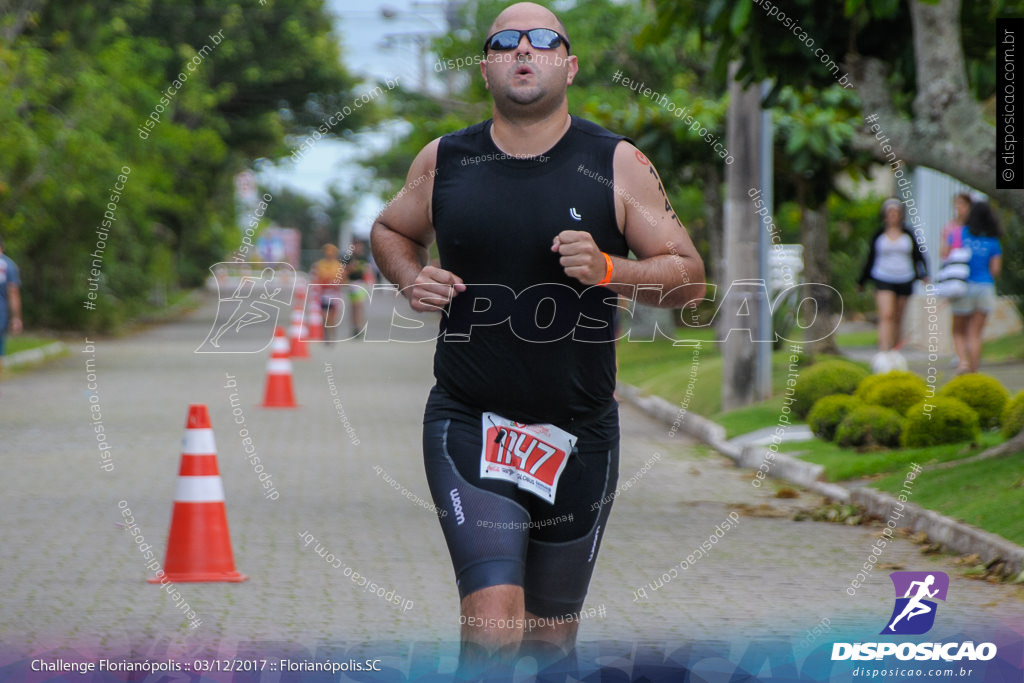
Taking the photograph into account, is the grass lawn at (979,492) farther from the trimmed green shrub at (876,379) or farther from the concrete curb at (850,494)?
the trimmed green shrub at (876,379)

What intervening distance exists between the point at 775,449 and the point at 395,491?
9.91 ft

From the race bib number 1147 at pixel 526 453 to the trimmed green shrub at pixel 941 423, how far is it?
610 cm

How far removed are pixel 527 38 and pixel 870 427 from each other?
6893 millimetres

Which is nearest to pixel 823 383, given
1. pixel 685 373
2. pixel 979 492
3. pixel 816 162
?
pixel 979 492

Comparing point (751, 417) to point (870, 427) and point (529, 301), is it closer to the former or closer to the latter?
point (870, 427)

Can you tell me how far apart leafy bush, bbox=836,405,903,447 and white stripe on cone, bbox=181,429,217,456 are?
501 centimetres

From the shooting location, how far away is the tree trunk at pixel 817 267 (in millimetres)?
17375

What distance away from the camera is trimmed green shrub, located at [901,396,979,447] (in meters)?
9.58

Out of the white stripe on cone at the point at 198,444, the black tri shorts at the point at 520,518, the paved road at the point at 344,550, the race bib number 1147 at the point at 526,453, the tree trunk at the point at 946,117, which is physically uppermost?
the tree trunk at the point at 946,117

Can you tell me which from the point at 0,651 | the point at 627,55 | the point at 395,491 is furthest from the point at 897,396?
the point at 627,55

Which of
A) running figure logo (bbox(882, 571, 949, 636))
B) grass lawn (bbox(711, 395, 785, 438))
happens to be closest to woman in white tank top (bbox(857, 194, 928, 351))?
grass lawn (bbox(711, 395, 785, 438))

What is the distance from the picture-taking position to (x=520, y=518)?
394cm

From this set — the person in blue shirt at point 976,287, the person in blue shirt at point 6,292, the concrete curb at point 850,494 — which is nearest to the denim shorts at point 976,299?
the person in blue shirt at point 976,287

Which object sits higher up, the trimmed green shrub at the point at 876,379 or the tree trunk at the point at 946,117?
the tree trunk at the point at 946,117
